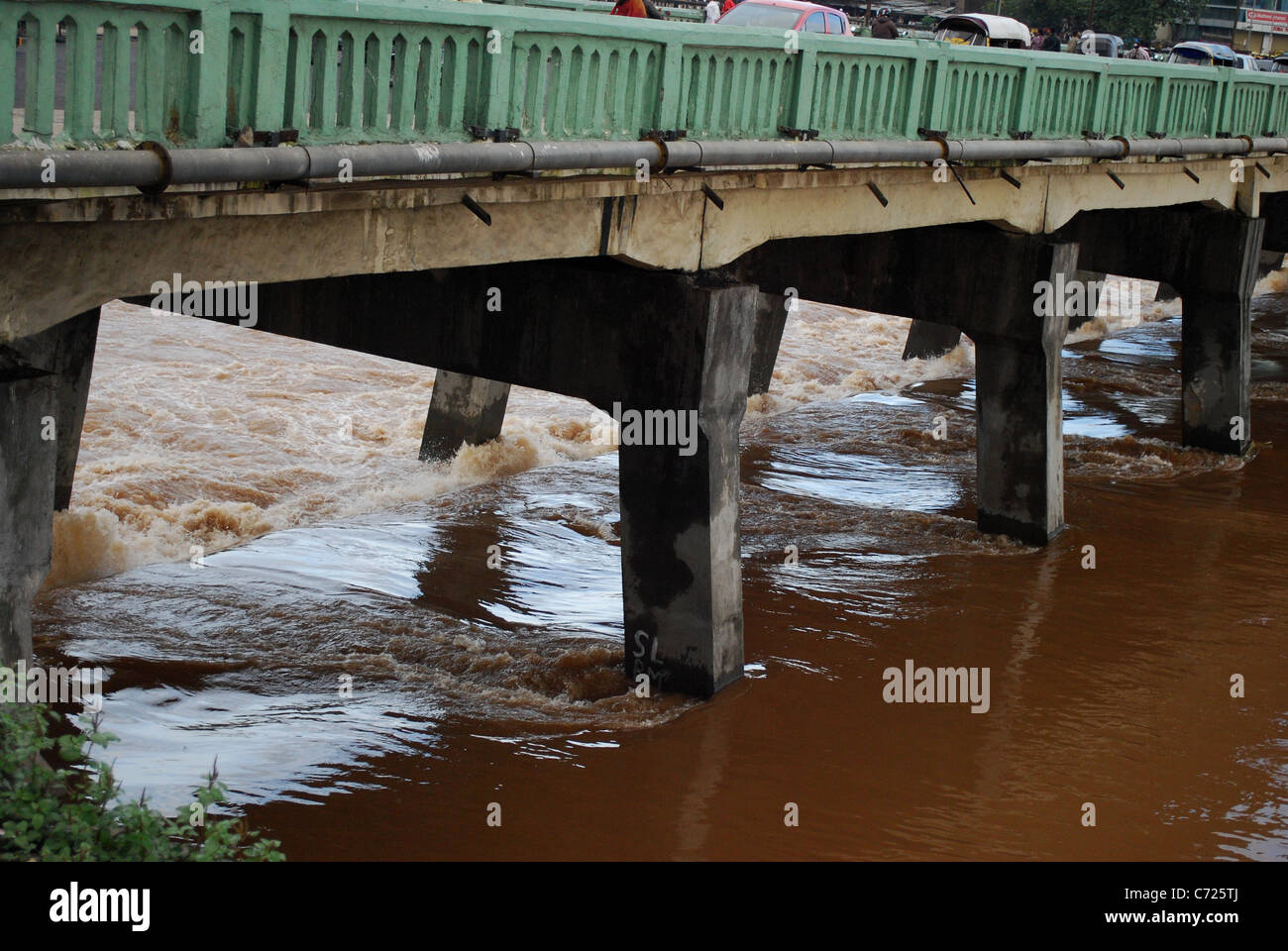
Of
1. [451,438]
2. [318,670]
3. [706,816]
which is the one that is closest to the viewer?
[706,816]

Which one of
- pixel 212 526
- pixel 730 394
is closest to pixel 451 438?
pixel 212 526

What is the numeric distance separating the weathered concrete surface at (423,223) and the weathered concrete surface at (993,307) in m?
0.73

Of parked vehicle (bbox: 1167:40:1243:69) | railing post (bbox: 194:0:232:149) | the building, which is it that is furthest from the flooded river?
the building

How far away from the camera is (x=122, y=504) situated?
42.7 feet

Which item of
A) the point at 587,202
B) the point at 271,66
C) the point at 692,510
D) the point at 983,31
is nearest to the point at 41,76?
the point at 271,66

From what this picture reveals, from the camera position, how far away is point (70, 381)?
11.2m

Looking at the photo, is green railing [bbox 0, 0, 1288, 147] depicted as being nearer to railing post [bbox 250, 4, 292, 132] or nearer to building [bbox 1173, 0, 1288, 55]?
railing post [bbox 250, 4, 292, 132]

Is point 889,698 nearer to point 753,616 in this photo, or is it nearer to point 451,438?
point 753,616

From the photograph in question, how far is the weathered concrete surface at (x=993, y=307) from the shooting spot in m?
12.2

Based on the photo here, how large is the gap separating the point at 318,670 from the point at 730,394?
127 inches

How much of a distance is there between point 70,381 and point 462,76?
5937mm

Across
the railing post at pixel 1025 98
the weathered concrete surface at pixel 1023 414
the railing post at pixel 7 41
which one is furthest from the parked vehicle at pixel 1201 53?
the railing post at pixel 7 41

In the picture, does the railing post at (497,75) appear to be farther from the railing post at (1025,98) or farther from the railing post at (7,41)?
the railing post at (1025,98)
